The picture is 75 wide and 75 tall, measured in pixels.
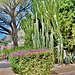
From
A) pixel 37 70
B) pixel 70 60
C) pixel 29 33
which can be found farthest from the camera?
pixel 29 33

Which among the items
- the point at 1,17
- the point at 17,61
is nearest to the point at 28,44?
the point at 17,61

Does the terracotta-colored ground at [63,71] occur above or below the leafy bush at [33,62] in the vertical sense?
below

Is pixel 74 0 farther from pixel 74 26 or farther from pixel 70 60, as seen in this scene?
pixel 70 60

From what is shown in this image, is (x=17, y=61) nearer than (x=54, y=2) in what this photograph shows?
Yes

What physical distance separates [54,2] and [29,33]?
11.1 ft

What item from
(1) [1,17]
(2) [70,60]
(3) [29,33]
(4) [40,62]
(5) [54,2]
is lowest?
(2) [70,60]

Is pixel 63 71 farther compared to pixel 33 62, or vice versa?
pixel 63 71

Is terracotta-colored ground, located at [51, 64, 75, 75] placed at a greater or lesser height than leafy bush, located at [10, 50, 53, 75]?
lesser

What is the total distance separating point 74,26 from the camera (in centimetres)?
773

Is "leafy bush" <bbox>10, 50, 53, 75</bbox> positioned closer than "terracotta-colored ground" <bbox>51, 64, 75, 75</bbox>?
Yes

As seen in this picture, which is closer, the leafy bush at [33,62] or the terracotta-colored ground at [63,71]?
the leafy bush at [33,62]

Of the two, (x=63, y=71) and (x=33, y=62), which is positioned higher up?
(x=33, y=62)

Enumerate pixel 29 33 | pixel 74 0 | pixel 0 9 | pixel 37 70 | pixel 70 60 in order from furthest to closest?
pixel 0 9
pixel 29 33
pixel 74 0
pixel 70 60
pixel 37 70

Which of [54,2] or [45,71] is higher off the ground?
[54,2]
